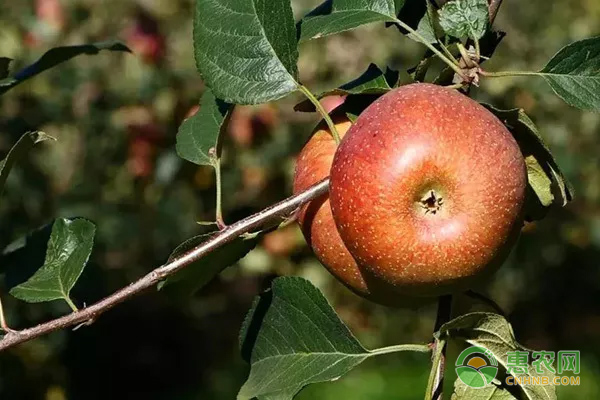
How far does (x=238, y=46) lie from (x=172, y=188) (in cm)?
181

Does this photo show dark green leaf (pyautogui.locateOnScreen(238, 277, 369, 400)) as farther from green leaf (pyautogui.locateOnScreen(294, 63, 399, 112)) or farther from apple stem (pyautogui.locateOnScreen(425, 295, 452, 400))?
green leaf (pyautogui.locateOnScreen(294, 63, 399, 112))

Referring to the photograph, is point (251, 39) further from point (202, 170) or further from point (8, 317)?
point (202, 170)

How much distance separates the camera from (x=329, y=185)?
81cm

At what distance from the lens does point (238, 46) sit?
2.92ft

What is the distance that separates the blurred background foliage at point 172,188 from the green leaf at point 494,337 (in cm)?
58

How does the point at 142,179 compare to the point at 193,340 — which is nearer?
the point at 142,179

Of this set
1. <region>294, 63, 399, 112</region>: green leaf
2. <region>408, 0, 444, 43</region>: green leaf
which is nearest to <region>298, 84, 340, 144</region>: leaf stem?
<region>294, 63, 399, 112</region>: green leaf

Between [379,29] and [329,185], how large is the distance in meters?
2.98

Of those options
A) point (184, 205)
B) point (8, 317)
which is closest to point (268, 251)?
point (184, 205)

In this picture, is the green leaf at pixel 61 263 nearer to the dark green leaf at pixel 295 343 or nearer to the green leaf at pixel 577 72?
the dark green leaf at pixel 295 343

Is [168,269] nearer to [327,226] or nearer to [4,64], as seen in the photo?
[327,226]

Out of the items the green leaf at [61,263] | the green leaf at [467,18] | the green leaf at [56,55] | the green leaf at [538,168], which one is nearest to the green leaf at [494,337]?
the green leaf at [538,168]

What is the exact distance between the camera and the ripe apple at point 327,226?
2.76 feet

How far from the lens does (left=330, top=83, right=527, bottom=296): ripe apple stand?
75 cm
